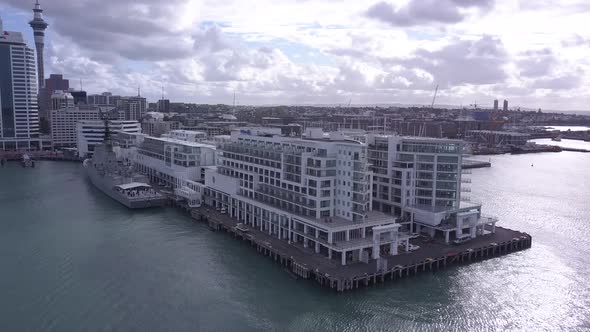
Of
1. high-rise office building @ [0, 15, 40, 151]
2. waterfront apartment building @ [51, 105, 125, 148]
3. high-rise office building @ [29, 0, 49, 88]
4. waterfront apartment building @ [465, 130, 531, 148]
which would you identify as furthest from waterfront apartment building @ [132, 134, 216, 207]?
high-rise office building @ [29, 0, 49, 88]

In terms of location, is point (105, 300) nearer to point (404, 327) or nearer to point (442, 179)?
point (404, 327)

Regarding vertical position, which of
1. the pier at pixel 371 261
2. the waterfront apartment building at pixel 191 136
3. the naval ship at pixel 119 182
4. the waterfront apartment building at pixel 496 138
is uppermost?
the waterfront apartment building at pixel 191 136

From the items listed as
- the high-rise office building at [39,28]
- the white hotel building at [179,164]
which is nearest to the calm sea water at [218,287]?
the white hotel building at [179,164]

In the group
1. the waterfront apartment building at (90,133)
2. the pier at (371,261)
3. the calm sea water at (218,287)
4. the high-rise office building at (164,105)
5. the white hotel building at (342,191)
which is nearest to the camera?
the calm sea water at (218,287)

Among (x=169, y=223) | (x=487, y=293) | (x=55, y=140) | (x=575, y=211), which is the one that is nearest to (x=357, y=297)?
(x=487, y=293)

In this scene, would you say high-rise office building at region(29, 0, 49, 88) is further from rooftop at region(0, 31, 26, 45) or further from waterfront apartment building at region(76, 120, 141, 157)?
waterfront apartment building at region(76, 120, 141, 157)

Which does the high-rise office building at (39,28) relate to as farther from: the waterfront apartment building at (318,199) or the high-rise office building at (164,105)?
the waterfront apartment building at (318,199)
